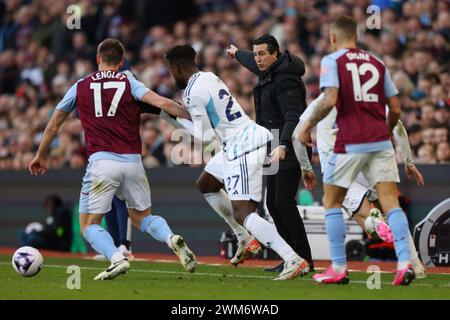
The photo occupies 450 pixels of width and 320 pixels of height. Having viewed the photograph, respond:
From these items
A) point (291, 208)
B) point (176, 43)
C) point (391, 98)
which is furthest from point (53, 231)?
point (391, 98)

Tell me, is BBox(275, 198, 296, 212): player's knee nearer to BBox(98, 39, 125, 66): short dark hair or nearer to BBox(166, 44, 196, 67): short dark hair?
BBox(166, 44, 196, 67): short dark hair

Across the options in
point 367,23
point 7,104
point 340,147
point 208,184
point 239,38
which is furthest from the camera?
point 7,104

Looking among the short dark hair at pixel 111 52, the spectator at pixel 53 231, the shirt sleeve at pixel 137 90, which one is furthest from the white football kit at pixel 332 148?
the spectator at pixel 53 231

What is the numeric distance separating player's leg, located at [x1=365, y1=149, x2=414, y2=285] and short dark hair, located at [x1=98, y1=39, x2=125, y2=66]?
101 inches

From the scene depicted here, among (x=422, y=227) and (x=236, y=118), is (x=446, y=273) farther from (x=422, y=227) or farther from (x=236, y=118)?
(x=236, y=118)

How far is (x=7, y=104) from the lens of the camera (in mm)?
21484

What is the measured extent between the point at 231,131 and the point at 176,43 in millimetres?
9722

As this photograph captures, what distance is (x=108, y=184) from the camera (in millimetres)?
10406

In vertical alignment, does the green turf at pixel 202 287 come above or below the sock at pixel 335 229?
below

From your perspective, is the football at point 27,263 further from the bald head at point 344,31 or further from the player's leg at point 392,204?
the bald head at point 344,31

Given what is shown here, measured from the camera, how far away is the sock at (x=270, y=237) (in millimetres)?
10188

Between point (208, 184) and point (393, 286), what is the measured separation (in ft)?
7.92

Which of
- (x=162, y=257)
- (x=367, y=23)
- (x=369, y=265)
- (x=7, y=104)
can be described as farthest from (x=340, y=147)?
(x=7, y=104)

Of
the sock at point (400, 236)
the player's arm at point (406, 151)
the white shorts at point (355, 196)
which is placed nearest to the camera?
the sock at point (400, 236)
